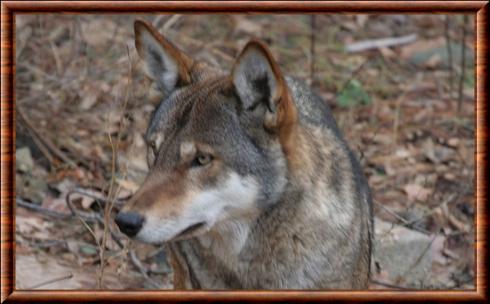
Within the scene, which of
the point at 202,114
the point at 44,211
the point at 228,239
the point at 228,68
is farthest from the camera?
the point at 228,68

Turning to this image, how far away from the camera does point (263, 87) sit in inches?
228

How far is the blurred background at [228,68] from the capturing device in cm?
823

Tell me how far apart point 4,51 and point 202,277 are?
192 cm


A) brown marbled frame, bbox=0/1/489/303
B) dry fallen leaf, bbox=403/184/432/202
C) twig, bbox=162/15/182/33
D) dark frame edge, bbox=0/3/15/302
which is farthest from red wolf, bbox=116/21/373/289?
twig, bbox=162/15/182/33

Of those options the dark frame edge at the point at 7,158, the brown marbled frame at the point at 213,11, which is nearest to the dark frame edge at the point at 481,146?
the brown marbled frame at the point at 213,11

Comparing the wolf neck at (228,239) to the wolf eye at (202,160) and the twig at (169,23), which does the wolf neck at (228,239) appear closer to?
the wolf eye at (202,160)

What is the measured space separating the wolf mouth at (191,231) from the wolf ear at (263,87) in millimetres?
708

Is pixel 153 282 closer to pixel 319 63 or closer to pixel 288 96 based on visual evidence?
pixel 288 96

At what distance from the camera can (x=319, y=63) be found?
11898mm

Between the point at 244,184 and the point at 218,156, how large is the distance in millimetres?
225

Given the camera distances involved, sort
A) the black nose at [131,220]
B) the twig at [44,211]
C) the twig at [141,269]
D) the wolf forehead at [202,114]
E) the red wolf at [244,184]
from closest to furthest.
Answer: the black nose at [131,220]
the red wolf at [244,184]
the wolf forehead at [202,114]
the twig at [141,269]
the twig at [44,211]

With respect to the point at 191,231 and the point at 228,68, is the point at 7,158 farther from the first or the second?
the point at 228,68

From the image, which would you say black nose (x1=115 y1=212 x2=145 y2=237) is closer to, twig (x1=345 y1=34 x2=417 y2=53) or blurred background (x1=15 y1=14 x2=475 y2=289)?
blurred background (x1=15 y1=14 x2=475 y2=289)

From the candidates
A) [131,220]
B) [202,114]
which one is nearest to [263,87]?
[202,114]
